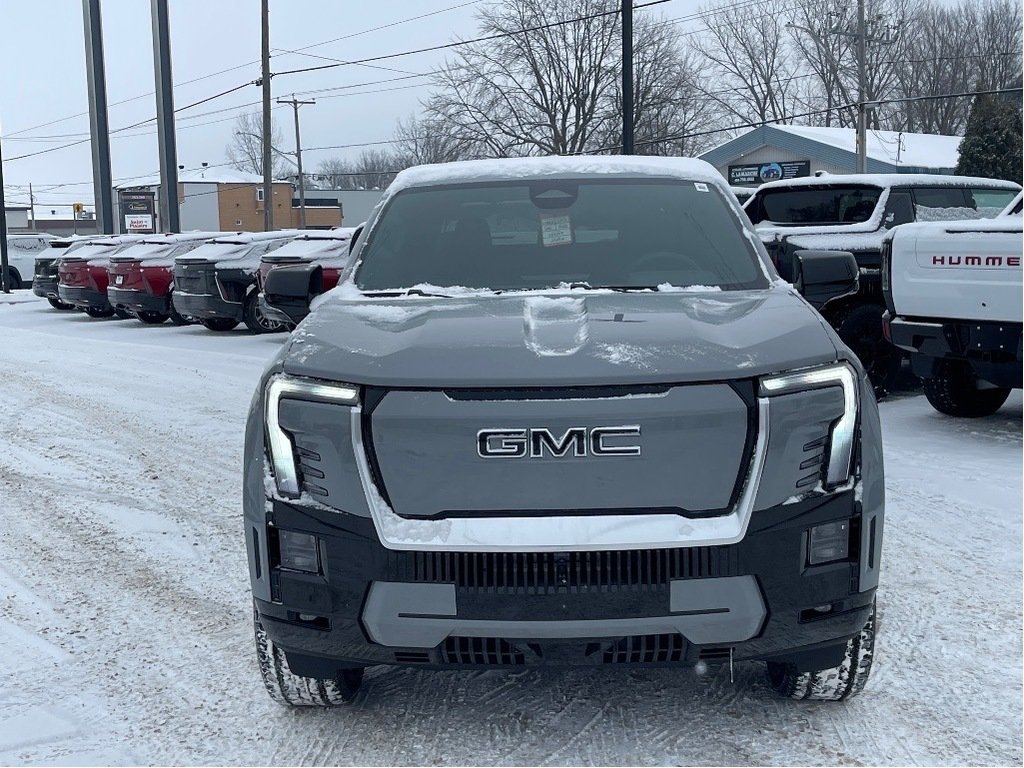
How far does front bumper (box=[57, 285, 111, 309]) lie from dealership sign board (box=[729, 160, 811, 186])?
29596 mm

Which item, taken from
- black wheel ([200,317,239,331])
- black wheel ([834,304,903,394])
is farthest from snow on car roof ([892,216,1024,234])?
black wheel ([200,317,239,331])

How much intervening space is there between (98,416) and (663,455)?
25.5 ft

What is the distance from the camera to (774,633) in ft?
9.70

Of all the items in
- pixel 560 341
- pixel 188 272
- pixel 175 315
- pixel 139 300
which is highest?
pixel 560 341

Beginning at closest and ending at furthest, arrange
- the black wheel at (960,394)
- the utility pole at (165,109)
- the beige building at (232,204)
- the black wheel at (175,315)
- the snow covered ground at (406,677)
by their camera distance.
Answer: the snow covered ground at (406,677)
the black wheel at (960,394)
the black wheel at (175,315)
the utility pole at (165,109)
the beige building at (232,204)

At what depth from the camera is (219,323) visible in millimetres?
17906

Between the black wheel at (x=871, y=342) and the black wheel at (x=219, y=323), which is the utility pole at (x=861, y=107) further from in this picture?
the black wheel at (x=871, y=342)

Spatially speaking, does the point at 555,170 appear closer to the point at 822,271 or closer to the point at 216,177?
the point at 822,271

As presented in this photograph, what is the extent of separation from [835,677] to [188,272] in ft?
48.9

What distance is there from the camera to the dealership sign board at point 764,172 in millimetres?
45281

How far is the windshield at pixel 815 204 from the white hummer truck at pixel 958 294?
1597 mm

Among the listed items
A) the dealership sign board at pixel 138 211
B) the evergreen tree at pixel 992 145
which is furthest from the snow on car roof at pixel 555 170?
the dealership sign board at pixel 138 211

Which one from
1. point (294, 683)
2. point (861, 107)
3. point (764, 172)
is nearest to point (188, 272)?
point (294, 683)

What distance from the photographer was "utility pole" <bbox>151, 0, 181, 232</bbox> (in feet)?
116
